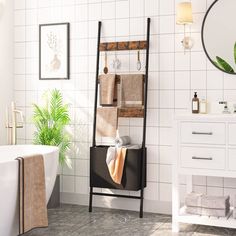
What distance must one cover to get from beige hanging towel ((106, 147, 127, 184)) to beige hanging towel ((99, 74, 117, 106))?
1.47 feet

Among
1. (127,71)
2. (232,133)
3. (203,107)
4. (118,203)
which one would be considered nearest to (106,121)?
(127,71)

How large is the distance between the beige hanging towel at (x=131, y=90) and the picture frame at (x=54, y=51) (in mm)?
701

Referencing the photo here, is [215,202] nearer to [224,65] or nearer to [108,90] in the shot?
[224,65]

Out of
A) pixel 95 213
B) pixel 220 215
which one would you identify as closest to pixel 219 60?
pixel 220 215

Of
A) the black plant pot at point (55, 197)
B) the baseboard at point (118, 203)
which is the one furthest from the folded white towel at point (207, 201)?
the black plant pot at point (55, 197)

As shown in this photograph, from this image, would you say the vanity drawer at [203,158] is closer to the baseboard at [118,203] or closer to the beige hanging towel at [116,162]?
the beige hanging towel at [116,162]

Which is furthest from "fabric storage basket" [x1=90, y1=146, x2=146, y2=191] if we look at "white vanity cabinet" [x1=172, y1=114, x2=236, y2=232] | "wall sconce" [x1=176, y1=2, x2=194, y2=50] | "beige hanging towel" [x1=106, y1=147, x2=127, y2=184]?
"wall sconce" [x1=176, y1=2, x2=194, y2=50]

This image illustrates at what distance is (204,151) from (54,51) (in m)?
1.96

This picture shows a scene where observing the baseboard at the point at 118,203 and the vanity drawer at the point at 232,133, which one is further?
the baseboard at the point at 118,203

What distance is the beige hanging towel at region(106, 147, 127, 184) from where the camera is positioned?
4.32m

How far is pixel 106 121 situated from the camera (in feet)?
14.7

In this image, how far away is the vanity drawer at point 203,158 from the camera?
12.1ft

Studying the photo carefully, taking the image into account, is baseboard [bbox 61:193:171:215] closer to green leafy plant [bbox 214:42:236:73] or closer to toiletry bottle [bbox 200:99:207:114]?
toiletry bottle [bbox 200:99:207:114]

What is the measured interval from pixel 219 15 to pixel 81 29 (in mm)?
1372
